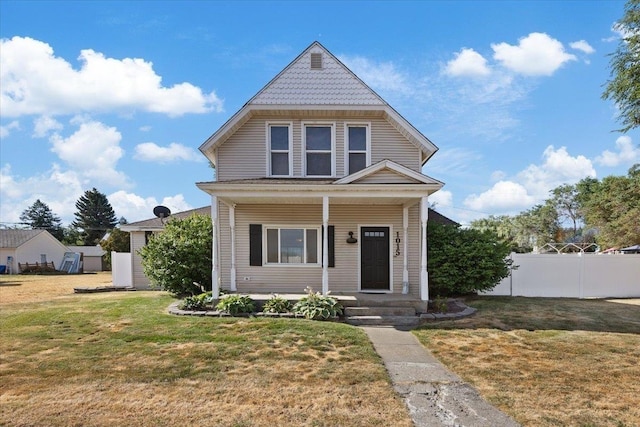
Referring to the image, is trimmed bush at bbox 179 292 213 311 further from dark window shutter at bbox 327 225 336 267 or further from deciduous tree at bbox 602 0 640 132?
deciduous tree at bbox 602 0 640 132

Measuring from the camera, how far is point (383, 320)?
27.7 feet

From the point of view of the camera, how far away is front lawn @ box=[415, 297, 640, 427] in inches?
160

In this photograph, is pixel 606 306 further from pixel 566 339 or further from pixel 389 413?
pixel 389 413

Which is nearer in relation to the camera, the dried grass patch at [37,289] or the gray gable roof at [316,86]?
the gray gable roof at [316,86]

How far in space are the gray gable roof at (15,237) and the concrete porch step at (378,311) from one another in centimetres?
3760

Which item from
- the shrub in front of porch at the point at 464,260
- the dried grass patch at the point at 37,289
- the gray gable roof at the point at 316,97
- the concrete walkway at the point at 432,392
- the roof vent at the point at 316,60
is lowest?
the dried grass patch at the point at 37,289

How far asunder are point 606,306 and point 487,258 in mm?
3834

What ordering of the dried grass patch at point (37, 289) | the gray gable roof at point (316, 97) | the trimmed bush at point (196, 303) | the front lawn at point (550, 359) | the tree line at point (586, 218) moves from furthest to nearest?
the tree line at point (586, 218) → the dried grass patch at point (37, 289) → the gray gable roof at point (316, 97) → the trimmed bush at point (196, 303) → the front lawn at point (550, 359)

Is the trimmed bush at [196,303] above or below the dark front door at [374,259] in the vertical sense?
below

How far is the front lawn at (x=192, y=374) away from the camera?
3857 mm

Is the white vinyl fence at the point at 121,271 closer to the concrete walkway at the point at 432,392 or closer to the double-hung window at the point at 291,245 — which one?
the double-hung window at the point at 291,245

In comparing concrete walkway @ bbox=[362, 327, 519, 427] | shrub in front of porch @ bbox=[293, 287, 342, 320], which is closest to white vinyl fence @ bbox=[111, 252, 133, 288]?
shrub in front of porch @ bbox=[293, 287, 342, 320]

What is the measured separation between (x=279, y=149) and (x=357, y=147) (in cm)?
249

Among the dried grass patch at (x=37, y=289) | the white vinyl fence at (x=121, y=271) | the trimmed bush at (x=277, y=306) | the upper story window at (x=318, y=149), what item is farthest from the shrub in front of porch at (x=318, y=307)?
the dried grass patch at (x=37, y=289)
